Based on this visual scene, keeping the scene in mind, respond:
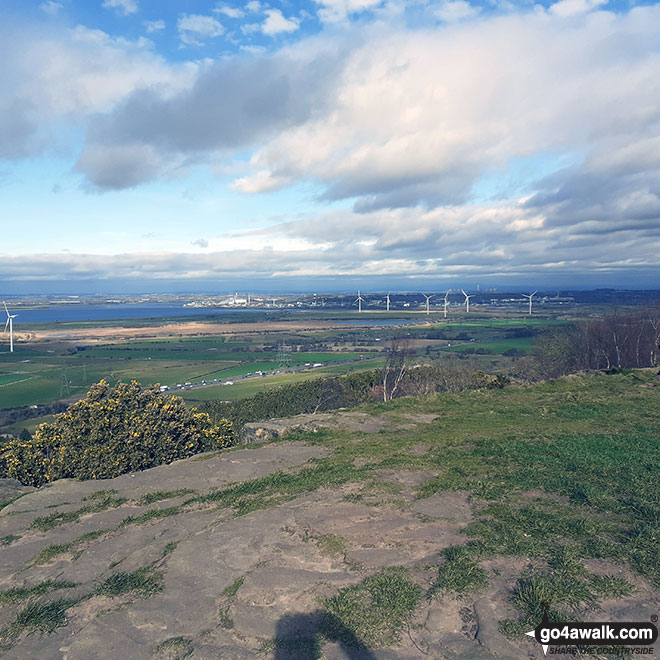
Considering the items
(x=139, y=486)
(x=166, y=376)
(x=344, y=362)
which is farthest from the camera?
(x=344, y=362)

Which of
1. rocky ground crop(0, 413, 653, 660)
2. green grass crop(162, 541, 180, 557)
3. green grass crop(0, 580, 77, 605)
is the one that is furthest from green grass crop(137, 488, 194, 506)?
green grass crop(0, 580, 77, 605)

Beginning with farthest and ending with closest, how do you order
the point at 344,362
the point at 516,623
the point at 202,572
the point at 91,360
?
the point at 91,360 → the point at 344,362 → the point at 202,572 → the point at 516,623

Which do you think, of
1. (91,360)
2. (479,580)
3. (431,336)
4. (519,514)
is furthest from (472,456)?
(431,336)

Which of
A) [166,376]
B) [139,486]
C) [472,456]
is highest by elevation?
[472,456]

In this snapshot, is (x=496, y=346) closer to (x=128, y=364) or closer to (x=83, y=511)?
(x=128, y=364)

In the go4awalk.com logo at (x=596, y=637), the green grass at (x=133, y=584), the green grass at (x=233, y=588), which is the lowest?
the green grass at (x=133, y=584)

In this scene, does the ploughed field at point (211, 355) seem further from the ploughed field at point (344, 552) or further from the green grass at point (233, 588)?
the green grass at point (233, 588)

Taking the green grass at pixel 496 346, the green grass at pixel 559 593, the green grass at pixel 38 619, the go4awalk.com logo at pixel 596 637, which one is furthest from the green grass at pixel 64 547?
the green grass at pixel 496 346

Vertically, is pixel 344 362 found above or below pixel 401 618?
below

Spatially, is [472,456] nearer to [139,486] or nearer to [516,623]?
[516,623]
